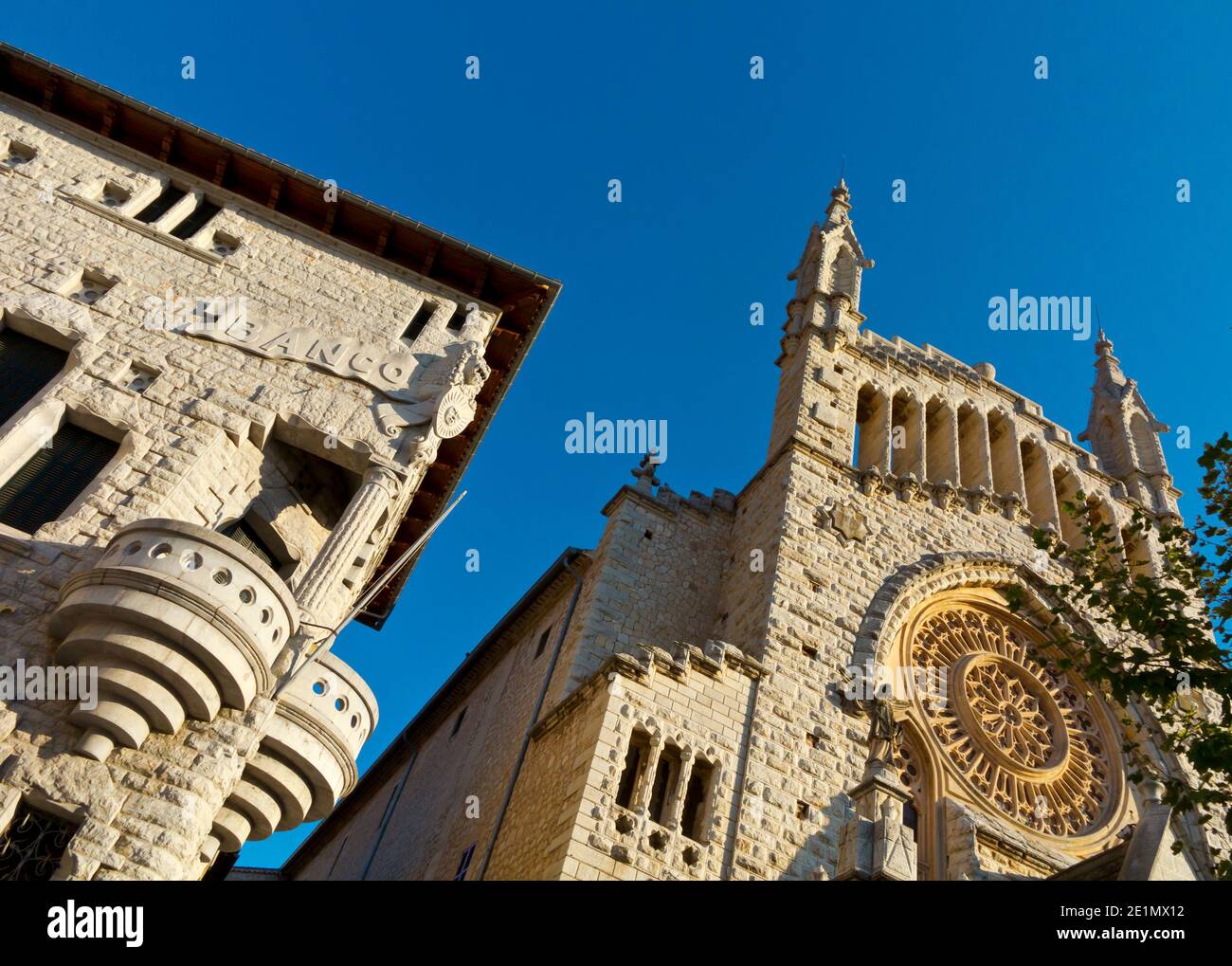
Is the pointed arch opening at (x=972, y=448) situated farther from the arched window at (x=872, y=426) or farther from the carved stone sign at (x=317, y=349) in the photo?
the carved stone sign at (x=317, y=349)

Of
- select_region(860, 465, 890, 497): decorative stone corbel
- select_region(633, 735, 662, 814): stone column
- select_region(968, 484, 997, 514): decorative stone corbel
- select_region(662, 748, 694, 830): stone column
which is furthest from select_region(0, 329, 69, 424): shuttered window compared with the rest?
select_region(968, 484, 997, 514): decorative stone corbel

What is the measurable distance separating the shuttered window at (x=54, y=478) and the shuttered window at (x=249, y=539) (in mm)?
1519

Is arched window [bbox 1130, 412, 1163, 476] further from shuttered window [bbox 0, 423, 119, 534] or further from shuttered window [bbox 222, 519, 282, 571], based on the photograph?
shuttered window [bbox 0, 423, 119, 534]

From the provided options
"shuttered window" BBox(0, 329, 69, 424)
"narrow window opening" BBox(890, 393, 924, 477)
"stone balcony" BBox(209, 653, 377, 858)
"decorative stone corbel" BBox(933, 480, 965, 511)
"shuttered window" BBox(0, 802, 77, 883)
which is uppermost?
"narrow window opening" BBox(890, 393, 924, 477)

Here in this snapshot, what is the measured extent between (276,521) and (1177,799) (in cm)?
1050

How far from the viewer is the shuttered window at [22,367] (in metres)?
10.8

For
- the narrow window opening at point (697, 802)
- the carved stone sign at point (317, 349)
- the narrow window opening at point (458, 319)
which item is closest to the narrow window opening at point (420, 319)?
the narrow window opening at point (458, 319)

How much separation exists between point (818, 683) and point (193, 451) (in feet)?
32.1

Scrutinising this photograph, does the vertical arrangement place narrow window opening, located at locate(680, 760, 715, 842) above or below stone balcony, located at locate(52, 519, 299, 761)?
above

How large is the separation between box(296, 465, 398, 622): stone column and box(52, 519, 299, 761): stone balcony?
1.02 meters

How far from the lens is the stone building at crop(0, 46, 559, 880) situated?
8.38 meters

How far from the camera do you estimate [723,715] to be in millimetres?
13875
